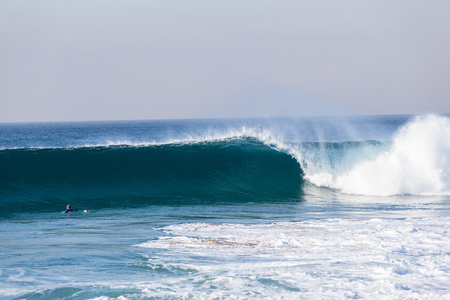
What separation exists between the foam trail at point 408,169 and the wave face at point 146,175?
197 centimetres

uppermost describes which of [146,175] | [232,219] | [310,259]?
[146,175]

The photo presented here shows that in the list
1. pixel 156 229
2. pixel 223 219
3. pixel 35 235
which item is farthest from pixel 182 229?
pixel 35 235

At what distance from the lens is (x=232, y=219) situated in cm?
1161

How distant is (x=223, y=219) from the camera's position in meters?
11.6

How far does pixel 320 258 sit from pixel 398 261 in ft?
3.63

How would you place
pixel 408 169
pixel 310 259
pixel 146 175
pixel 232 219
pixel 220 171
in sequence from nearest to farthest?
pixel 310 259, pixel 232 219, pixel 408 169, pixel 146 175, pixel 220 171

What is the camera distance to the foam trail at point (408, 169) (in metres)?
16.8

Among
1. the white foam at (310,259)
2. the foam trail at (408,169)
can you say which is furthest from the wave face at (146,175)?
the white foam at (310,259)

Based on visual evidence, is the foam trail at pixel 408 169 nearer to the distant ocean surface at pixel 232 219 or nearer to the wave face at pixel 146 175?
the distant ocean surface at pixel 232 219

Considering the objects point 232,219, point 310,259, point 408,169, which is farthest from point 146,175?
Answer: point 310,259

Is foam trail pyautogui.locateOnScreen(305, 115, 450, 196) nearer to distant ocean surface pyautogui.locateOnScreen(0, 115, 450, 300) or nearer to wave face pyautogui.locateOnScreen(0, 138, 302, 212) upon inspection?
distant ocean surface pyautogui.locateOnScreen(0, 115, 450, 300)

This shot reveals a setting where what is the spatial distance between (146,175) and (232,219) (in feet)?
26.7

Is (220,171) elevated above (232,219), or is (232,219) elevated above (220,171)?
(220,171)

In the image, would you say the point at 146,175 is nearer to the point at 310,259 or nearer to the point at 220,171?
the point at 220,171
